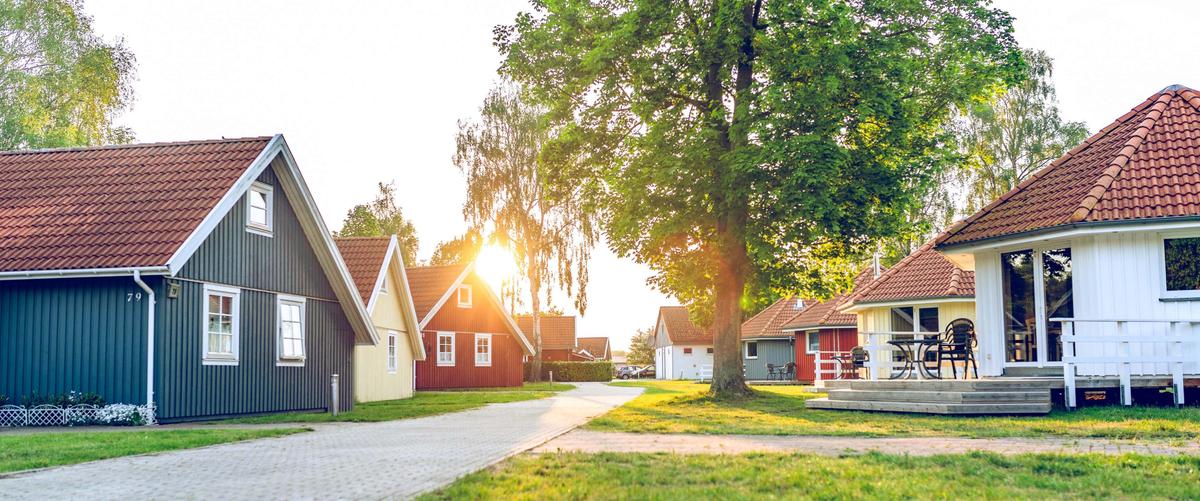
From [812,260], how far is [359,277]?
12.0 metres

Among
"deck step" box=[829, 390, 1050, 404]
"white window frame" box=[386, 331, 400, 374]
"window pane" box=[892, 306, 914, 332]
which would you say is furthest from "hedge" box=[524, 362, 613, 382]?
"deck step" box=[829, 390, 1050, 404]

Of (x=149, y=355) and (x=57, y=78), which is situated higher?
(x=57, y=78)

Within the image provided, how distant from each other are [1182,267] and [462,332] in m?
27.3

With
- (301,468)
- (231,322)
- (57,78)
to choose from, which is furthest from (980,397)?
(57,78)

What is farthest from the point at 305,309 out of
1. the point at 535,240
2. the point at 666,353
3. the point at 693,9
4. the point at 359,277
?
the point at 666,353

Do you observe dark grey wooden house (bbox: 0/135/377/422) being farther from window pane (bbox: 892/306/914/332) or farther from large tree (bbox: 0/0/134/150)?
window pane (bbox: 892/306/914/332)

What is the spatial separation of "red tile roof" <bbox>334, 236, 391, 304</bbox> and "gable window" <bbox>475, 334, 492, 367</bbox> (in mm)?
11363

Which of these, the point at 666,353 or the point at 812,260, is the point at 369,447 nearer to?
the point at 812,260

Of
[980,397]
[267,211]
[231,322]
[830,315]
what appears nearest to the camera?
[980,397]

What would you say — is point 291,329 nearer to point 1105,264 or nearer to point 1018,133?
point 1105,264

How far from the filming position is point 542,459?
34.6 feet

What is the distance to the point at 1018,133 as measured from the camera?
45469 mm

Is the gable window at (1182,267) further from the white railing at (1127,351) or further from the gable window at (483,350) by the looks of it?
the gable window at (483,350)

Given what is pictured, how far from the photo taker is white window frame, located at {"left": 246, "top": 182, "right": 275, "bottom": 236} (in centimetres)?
2003
